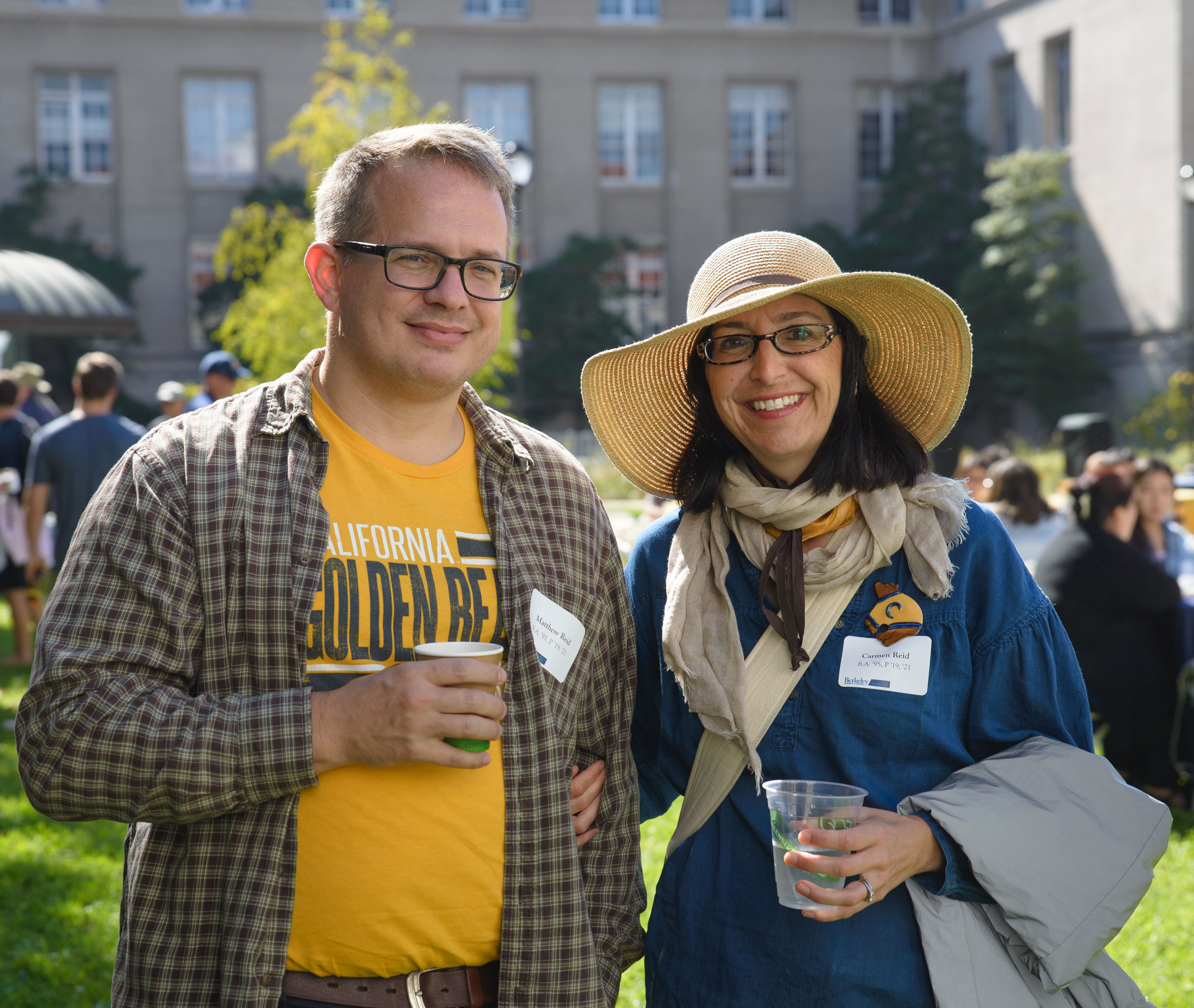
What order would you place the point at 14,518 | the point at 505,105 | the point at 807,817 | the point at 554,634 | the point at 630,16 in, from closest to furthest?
the point at 807,817 < the point at 554,634 < the point at 14,518 < the point at 505,105 < the point at 630,16

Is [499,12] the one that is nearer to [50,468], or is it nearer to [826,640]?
[50,468]

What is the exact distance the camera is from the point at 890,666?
7.27ft

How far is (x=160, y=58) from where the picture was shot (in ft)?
110

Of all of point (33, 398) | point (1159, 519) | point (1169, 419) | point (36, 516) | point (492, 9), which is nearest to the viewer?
point (1159, 519)

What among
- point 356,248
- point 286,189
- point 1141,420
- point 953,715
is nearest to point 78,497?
point 356,248


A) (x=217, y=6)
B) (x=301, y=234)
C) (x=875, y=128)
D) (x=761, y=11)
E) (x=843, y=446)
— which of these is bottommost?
(x=843, y=446)

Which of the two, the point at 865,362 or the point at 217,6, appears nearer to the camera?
the point at 865,362

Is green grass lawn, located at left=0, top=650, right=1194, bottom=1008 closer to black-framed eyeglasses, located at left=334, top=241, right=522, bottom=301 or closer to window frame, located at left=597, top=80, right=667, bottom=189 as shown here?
black-framed eyeglasses, located at left=334, top=241, right=522, bottom=301

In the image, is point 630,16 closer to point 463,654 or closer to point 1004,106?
point 1004,106

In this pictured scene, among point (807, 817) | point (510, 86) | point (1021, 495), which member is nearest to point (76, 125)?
point (510, 86)

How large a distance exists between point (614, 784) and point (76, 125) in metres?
36.4

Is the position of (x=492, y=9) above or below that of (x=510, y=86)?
above

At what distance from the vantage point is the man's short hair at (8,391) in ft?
31.1

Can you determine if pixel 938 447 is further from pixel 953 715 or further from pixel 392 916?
pixel 392 916
